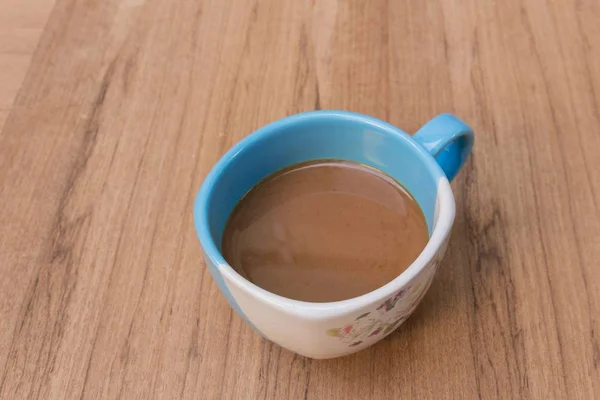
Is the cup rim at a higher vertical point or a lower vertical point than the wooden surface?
higher

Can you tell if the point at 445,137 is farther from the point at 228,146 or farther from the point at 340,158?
the point at 228,146

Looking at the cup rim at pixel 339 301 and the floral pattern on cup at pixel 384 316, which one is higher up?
the cup rim at pixel 339 301

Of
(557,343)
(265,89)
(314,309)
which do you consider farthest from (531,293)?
(265,89)

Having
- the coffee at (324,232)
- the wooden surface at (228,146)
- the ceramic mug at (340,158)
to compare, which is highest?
the ceramic mug at (340,158)

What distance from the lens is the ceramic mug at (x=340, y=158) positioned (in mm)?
385

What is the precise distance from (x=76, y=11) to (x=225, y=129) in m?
0.25

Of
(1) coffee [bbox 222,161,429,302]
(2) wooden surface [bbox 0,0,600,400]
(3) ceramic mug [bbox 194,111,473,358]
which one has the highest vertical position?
(3) ceramic mug [bbox 194,111,473,358]

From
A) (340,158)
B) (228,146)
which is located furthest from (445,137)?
(228,146)

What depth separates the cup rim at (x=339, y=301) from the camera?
0.38 metres

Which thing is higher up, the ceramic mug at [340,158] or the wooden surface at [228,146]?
the ceramic mug at [340,158]

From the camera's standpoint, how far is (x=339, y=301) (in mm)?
397

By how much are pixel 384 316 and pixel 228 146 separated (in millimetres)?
256

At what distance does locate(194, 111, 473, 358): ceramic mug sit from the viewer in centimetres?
38

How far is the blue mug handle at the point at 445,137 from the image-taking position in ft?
1.51
